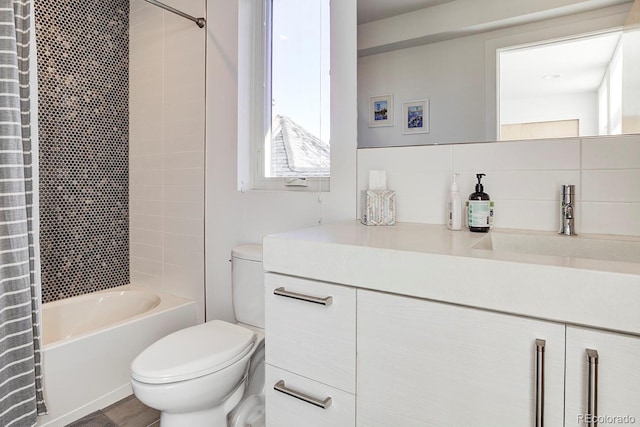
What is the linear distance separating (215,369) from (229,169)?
3.34 feet

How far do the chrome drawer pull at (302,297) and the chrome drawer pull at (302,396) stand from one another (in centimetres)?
26

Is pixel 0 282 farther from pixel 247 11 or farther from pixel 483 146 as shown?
pixel 483 146

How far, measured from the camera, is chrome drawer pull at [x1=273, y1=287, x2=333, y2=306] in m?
0.97

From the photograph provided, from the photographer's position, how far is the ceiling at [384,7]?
54.7 inches

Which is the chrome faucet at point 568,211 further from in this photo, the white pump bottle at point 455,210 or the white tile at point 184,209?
the white tile at point 184,209

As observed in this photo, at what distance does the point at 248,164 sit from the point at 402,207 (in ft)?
3.03

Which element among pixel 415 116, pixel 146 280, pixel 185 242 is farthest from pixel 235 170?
pixel 146 280

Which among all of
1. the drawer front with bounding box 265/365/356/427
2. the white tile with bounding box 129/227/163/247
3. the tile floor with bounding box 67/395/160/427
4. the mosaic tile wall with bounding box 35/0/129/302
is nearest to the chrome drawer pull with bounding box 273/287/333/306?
the drawer front with bounding box 265/365/356/427

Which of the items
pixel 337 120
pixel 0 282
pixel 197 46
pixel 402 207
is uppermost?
pixel 197 46

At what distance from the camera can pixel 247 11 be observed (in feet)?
6.40

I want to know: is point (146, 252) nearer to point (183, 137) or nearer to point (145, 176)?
point (145, 176)

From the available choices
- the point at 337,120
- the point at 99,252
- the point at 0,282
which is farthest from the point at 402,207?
the point at 99,252

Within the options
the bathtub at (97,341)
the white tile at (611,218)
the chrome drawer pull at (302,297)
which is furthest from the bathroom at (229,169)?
the chrome drawer pull at (302,297)

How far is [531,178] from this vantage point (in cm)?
120
